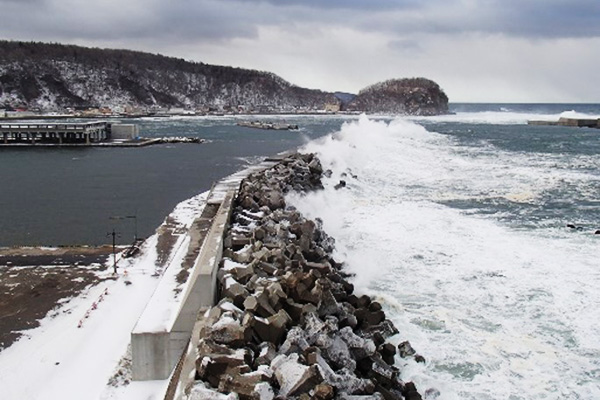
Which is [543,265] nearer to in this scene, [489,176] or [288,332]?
[288,332]

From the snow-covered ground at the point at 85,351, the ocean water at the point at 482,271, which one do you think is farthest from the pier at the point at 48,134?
the snow-covered ground at the point at 85,351

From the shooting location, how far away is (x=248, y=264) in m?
9.41

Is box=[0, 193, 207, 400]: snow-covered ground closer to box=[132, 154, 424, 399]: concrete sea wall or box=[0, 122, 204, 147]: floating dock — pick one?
box=[132, 154, 424, 399]: concrete sea wall

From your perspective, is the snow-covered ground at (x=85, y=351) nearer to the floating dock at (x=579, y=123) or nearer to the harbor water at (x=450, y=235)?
the harbor water at (x=450, y=235)

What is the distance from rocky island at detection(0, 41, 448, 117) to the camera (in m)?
146

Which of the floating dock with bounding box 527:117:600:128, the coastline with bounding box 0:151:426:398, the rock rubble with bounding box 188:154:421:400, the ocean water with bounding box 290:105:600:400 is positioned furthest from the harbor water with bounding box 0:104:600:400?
the floating dock with bounding box 527:117:600:128

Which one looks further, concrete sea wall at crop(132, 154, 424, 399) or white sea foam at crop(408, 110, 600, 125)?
white sea foam at crop(408, 110, 600, 125)

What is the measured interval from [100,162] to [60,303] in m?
30.0

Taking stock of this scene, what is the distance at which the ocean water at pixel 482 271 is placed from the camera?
7992mm

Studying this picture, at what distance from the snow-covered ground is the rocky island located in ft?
399

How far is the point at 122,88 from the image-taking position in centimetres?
16562

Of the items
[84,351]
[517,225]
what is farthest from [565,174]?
[84,351]

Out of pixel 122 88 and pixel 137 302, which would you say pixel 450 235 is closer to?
pixel 137 302

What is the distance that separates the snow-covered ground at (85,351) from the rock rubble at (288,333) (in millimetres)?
1472
